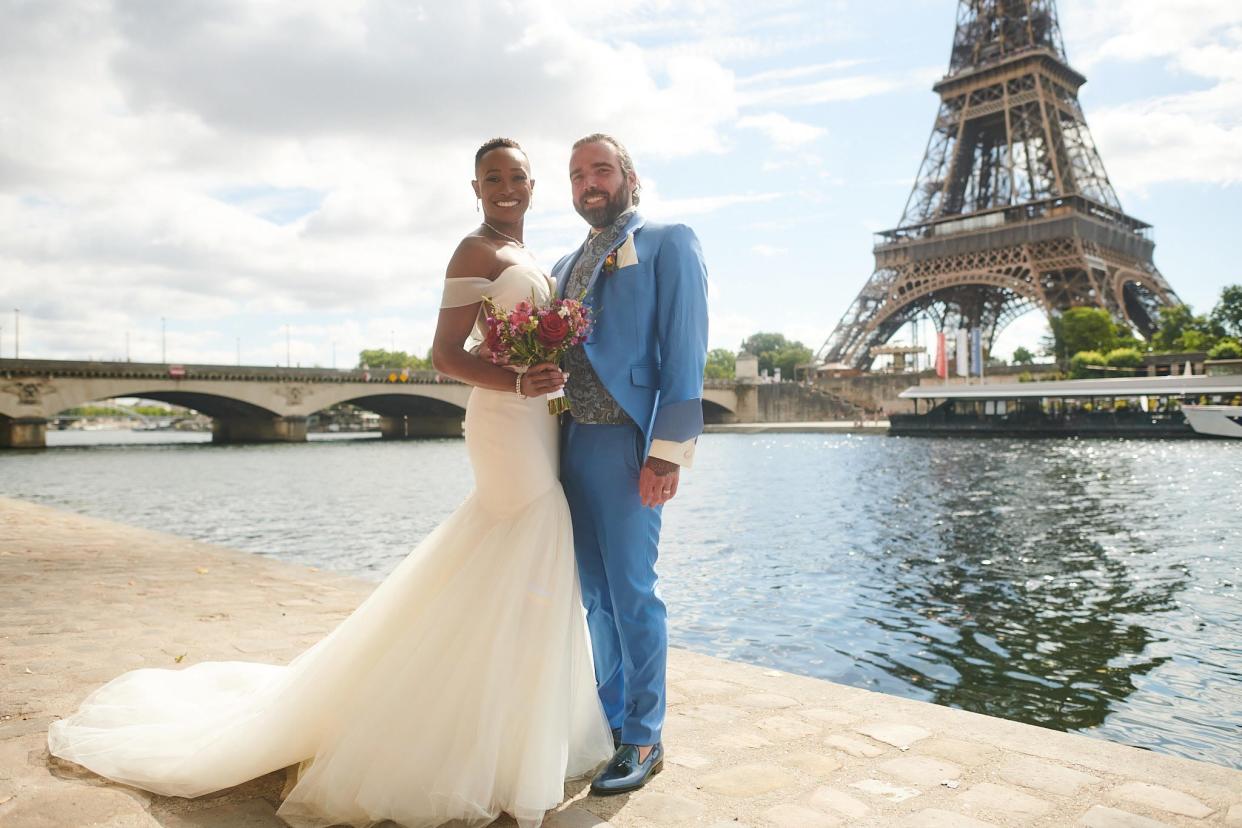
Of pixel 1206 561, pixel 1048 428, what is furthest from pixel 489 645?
pixel 1048 428

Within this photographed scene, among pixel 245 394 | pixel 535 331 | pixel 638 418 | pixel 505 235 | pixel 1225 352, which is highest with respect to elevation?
pixel 1225 352

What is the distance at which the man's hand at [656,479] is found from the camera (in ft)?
9.16

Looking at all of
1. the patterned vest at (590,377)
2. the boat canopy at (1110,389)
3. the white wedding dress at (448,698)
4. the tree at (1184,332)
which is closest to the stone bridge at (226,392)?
the boat canopy at (1110,389)

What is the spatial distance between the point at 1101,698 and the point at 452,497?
51.5ft

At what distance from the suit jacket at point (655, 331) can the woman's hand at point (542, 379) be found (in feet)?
0.57

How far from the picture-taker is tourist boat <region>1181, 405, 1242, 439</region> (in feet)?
109

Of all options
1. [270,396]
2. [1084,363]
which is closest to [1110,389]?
[1084,363]

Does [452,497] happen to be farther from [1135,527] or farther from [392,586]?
[392,586]

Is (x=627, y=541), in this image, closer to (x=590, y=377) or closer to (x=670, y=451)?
(x=670, y=451)

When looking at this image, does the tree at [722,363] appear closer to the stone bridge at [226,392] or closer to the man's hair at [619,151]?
the stone bridge at [226,392]

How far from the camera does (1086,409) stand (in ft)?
130

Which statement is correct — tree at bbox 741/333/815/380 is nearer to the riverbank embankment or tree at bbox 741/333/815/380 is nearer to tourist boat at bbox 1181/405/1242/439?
the riverbank embankment

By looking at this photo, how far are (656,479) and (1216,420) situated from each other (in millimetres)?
37684

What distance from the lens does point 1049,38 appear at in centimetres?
5275
